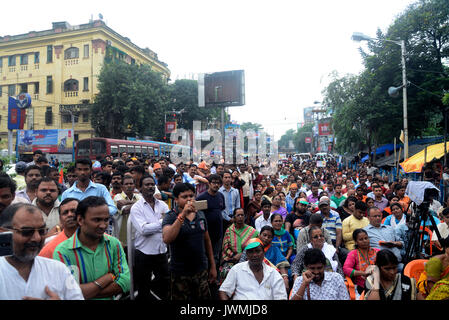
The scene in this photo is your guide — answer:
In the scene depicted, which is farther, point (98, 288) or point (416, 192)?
point (416, 192)

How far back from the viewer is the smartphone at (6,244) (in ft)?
6.26

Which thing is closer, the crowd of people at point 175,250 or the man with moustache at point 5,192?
the crowd of people at point 175,250

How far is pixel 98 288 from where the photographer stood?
246 cm

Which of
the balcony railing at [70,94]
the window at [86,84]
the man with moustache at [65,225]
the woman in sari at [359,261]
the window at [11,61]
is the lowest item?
the woman in sari at [359,261]

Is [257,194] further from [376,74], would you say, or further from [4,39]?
[4,39]

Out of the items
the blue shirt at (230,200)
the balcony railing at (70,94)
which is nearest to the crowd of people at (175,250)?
the blue shirt at (230,200)

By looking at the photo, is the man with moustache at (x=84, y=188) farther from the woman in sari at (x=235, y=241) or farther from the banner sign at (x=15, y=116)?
the banner sign at (x=15, y=116)

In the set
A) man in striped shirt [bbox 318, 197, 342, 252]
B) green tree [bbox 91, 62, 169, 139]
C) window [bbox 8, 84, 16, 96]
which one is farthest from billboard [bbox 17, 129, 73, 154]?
man in striped shirt [bbox 318, 197, 342, 252]

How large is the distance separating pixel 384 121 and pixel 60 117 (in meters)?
33.5

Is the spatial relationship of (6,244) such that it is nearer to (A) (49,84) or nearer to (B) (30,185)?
(B) (30,185)

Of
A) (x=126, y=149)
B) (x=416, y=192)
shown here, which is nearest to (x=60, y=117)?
(x=126, y=149)

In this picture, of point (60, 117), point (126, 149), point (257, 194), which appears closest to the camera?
point (257, 194)

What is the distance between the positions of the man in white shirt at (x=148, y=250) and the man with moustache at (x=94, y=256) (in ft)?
4.69

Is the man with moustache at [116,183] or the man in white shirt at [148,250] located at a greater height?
the man with moustache at [116,183]
